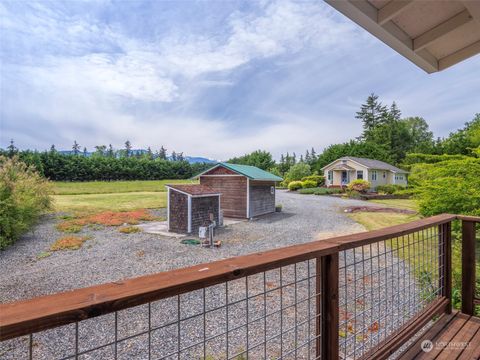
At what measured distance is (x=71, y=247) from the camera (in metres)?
7.63

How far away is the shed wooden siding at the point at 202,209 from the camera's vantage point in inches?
384

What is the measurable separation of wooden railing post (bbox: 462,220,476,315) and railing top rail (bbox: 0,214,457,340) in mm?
2125

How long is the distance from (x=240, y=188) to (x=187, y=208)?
4.10m

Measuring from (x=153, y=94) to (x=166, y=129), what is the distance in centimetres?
696

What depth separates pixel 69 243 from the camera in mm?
7922

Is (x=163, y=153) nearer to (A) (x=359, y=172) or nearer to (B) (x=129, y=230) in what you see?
(A) (x=359, y=172)

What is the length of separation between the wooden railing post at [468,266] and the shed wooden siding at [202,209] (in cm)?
810

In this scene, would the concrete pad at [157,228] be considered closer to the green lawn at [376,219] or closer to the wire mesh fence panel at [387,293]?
the wire mesh fence panel at [387,293]

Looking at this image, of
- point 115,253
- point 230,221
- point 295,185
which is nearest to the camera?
point 115,253

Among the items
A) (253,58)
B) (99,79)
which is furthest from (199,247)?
(253,58)

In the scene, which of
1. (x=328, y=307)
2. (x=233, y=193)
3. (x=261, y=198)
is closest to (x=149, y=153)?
(x=233, y=193)

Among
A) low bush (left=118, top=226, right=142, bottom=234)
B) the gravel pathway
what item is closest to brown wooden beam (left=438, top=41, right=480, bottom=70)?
the gravel pathway

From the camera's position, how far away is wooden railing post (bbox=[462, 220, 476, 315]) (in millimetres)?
2357

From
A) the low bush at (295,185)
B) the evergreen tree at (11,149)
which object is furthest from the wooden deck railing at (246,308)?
the evergreen tree at (11,149)
